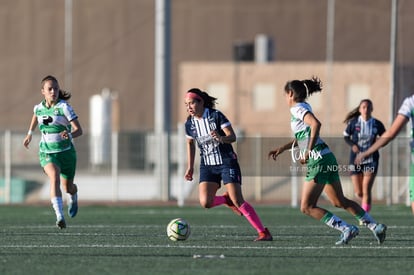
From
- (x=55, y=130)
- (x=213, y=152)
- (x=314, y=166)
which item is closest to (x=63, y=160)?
(x=55, y=130)

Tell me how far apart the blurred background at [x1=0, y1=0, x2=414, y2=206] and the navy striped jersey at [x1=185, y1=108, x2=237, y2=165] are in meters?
18.3

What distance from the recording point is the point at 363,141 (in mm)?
19953

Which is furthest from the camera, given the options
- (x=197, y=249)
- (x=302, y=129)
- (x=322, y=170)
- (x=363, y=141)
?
(x=363, y=141)

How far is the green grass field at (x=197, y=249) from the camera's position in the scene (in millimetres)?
11195

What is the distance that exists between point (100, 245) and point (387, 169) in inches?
624

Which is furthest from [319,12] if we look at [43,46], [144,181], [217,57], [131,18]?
[144,181]

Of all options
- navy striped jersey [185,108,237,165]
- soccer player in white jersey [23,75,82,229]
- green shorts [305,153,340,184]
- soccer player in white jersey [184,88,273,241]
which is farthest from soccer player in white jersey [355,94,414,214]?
soccer player in white jersey [23,75,82,229]

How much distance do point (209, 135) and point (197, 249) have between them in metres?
1.88

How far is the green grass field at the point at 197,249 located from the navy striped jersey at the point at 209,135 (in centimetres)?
104

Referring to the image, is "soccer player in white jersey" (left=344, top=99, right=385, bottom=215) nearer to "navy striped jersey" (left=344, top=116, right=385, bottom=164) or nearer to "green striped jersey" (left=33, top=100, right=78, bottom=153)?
"navy striped jersey" (left=344, top=116, right=385, bottom=164)

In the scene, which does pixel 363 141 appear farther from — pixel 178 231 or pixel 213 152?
pixel 178 231

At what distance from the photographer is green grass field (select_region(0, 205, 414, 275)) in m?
11.2

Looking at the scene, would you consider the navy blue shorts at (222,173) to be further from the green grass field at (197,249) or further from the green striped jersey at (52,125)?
the green striped jersey at (52,125)

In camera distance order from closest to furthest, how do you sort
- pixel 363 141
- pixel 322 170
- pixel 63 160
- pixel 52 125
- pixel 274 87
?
pixel 322 170 < pixel 52 125 < pixel 63 160 < pixel 363 141 < pixel 274 87
